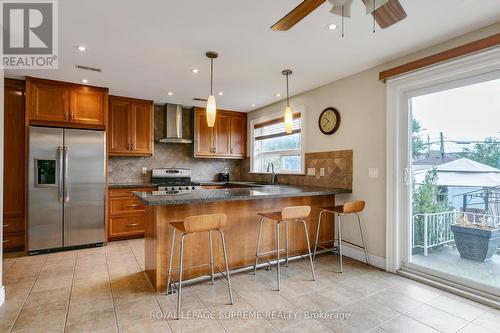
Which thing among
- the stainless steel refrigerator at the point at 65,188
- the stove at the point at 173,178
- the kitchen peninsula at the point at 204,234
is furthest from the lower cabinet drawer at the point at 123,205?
the kitchen peninsula at the point at 204,234

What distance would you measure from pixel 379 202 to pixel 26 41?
13.8 ft

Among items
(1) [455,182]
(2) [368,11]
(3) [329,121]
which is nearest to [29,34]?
(2) [368,11]

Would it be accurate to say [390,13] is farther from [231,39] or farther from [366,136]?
[366,136]

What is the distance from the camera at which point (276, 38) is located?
2.51m

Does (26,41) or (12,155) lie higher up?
(26,41)

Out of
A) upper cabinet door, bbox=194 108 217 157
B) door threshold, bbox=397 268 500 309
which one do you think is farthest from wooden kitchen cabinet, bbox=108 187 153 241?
door threshold, bbox=397 268 500 309

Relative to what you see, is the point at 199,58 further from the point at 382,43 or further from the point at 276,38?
the point at 382,43

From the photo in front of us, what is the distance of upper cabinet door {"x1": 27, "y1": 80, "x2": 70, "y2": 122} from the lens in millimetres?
3572

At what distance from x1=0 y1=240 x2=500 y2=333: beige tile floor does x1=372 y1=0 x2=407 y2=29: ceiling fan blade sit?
7.12 feet

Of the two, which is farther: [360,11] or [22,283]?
[22,283]

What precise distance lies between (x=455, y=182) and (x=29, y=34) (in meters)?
4.40

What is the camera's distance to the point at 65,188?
3654mm

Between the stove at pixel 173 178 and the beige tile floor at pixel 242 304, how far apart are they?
1.94m

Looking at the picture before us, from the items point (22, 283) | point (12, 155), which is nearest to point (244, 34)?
point (22, 283)
